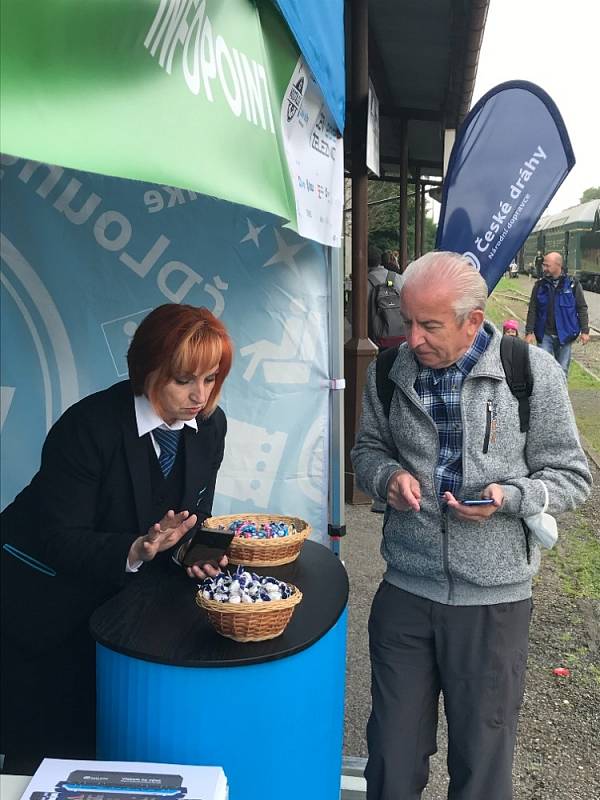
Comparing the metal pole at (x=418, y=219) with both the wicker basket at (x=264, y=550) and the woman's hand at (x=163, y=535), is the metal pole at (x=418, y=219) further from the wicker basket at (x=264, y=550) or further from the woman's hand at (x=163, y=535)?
the woman's hand at (x=163, y=535)

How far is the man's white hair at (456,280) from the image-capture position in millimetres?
1741

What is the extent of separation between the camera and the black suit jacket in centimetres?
185

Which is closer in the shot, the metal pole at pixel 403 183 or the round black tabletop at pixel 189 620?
the round black tabletop at pixel 189 620

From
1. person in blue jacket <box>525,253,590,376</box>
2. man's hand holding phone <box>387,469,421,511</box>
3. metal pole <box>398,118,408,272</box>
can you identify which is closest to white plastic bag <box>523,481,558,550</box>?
man's hand holding phone <box>387,469,421,511</box>

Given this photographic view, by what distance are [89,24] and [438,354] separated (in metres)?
1.07

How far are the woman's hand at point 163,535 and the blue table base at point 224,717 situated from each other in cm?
24

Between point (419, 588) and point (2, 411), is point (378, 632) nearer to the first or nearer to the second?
point (419, 588)

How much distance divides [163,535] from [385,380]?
29.2 inches

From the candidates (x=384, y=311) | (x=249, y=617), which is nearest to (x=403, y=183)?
(x=384, y=311)

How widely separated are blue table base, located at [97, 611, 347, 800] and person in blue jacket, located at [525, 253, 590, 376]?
24.4 ft

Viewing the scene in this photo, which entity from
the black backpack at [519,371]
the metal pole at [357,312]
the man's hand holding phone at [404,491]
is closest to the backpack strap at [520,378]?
the black backpack at [519,371]

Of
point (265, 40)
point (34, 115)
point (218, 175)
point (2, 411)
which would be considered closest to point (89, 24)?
point (34, 115)

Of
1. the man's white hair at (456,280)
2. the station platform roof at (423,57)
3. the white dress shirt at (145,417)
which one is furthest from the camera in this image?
the station platform roof at (423,57)

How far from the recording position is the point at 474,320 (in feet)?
5.82
